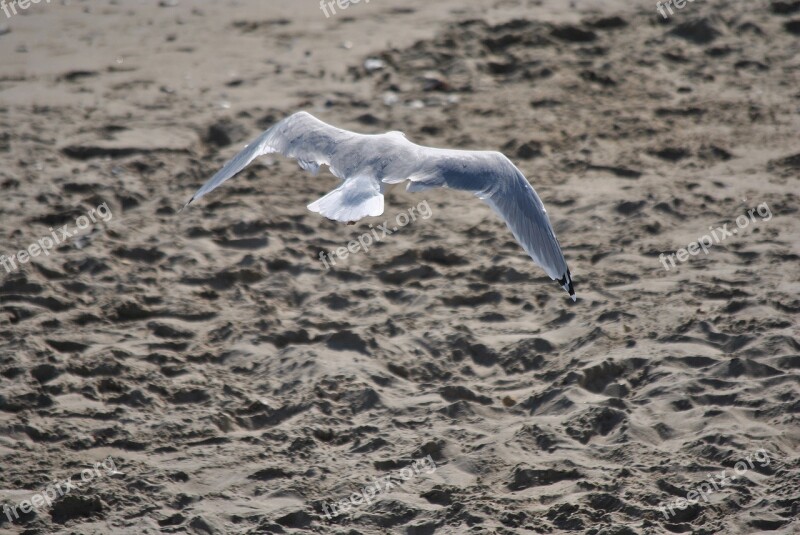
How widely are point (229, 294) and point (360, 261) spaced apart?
0.77 metres

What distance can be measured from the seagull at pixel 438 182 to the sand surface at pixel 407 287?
660mm

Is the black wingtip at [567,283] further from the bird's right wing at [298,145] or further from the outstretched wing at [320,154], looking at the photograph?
the bird's right wing at [298,145]

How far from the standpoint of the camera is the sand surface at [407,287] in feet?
13.4

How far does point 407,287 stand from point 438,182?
42.5 inches

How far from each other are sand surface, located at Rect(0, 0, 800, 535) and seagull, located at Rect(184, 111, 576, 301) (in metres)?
0.66

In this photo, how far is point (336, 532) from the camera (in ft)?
12.7

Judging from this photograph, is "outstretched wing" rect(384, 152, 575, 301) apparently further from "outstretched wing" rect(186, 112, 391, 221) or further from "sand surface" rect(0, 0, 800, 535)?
"sand surface" rect(0, 0, 800, 535)

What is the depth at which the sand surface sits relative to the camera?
409cm

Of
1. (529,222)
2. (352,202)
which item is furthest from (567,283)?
(352,202)

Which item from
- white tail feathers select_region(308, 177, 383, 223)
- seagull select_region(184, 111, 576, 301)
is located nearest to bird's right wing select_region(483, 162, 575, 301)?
seagull select_region(184, 111, 576, 301)

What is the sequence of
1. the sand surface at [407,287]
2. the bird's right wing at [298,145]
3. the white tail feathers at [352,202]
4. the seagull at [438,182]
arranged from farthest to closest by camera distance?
the bird's right wing at [298,145] → the seagull at [438,182] → the white tail feathers at [352,202] → the sand surface at [407,287]

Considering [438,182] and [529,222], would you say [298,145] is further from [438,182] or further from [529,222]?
[529,222]

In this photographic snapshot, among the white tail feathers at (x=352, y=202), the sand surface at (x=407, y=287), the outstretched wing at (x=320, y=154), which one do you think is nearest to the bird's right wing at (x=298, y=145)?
the outstretched wing at (x=320, y=154)

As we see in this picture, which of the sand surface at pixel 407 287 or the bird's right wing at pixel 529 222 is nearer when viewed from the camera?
the sand surface at pixel 407 287
